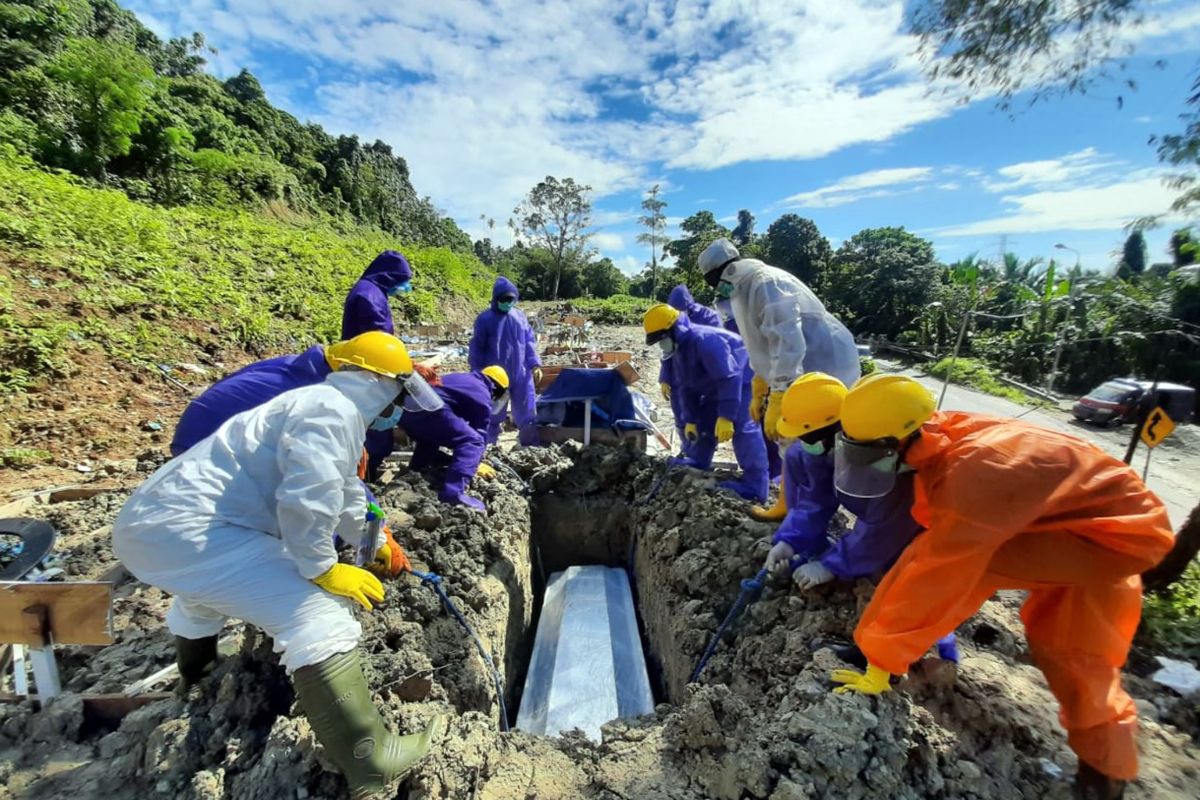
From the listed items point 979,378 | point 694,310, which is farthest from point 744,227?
point 694,310

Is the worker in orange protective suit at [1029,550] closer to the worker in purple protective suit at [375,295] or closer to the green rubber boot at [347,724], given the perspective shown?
the green rubber boot at [347,724]

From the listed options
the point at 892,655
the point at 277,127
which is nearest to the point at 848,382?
the point at 892,655

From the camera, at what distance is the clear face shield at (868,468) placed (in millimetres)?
1900

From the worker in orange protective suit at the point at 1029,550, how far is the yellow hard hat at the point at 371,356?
5.76 ft

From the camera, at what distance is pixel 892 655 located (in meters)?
1.77

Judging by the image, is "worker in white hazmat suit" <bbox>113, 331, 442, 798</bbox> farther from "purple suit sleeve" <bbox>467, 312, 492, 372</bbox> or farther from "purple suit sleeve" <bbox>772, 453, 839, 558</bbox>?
"purple suit sleeve" <bbox>467, 312, 492, 372</bbox>

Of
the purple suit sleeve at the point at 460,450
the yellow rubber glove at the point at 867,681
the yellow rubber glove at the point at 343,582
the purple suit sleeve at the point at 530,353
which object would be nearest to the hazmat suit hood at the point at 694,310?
the purple suit sleeve at the point at 530,353

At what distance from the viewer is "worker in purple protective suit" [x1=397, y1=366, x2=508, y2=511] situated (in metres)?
3.75

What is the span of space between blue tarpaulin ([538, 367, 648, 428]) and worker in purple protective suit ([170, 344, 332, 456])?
10.1 ft

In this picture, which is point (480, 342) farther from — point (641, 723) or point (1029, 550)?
point (1029, 550)

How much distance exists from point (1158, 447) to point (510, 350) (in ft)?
40.1

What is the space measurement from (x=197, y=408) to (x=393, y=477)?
59.5 inches

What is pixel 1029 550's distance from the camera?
176 centimetres

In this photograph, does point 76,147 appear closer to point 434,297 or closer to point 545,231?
point 434,297
